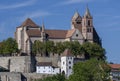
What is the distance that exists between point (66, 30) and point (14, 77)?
1703 cm

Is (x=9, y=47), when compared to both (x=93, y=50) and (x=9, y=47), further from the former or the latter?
(x=93, y=50)

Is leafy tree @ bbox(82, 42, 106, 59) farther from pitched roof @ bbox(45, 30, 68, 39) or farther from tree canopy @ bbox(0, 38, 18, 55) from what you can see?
tree canopy @ bbox(0, 38, 18, 55)

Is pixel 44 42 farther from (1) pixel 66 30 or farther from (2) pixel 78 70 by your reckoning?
(2) pixel 78 70

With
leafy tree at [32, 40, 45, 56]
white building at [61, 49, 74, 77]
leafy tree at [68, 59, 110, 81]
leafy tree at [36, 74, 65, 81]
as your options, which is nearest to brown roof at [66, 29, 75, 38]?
leafy tree at [32, 40, 45, 56]

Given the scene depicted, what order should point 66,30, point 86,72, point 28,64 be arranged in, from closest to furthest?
1. point 86,72
2. point 28,64
3. point 66,30

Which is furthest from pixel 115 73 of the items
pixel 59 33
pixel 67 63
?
pixel 67 63

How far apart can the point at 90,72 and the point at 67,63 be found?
1061cm

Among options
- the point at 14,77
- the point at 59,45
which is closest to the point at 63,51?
the point at 59,45

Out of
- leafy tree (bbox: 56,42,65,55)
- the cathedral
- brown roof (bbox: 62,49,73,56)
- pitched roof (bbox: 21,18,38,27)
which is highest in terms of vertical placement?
pitched roof (bbox: 21,18,38,27)

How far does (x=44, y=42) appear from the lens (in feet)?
376

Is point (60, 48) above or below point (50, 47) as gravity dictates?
below

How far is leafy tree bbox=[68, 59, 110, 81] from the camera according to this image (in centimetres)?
9827

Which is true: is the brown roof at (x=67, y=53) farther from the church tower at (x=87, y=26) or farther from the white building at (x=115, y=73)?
the white building at (x=115, y=73)

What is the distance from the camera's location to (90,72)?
325ft
